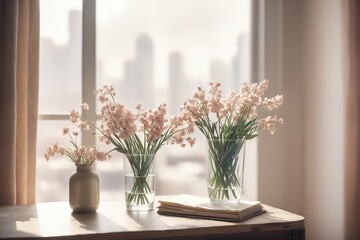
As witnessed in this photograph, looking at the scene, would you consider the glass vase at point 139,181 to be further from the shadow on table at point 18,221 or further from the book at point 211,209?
the shadow on table at point 18,221

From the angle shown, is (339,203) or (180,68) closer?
(339,203)

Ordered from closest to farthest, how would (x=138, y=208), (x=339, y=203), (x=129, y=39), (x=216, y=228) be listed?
1. (x=216, y=228)
2. (x=138, y=208)
3. (x=339, y=203)
4. (x=129, y=39)

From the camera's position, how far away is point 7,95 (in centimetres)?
201

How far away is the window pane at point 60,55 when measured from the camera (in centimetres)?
237

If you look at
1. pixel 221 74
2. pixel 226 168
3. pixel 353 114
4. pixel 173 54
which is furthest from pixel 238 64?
pixel 226 168

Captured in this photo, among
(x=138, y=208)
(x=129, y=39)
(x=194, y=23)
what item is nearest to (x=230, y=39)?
(x=194, y=23)

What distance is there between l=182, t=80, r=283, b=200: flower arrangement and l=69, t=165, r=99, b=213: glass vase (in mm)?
457

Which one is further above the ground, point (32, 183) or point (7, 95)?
point (7, 95)

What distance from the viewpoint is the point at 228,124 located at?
6.47ft

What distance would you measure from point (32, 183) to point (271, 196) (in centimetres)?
122

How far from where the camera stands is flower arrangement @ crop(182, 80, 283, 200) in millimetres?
1940

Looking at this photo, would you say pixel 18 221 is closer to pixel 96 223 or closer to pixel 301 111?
pixel 96 223

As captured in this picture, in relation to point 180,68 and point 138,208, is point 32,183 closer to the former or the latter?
point 138,208

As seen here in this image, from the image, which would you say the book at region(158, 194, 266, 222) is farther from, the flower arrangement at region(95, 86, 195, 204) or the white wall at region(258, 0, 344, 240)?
the white wall at region(258, 0, 344, 240)
